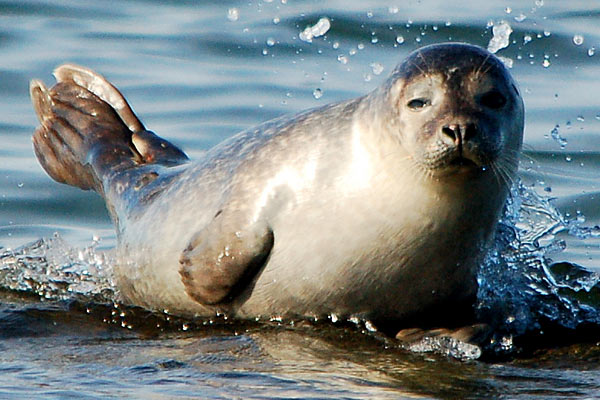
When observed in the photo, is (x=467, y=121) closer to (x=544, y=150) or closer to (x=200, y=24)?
(x=544, y=150)

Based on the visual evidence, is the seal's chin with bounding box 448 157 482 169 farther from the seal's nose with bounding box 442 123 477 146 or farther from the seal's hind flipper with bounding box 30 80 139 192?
the seal's hind flipper with bounding box 30 80 139 192

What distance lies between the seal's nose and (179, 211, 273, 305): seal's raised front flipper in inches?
34.4

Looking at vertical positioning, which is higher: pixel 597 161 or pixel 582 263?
pixel 597 161

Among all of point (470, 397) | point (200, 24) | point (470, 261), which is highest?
point (200, 24)

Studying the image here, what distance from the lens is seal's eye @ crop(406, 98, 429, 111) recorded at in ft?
13.8

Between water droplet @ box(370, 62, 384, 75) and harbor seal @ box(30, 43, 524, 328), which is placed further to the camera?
water droplet @ box(370, 62, 384, 75)

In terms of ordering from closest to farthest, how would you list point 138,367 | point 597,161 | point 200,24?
point 138,367 → point 597,161 → point 200,24

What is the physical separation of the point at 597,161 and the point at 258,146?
3.69 metres

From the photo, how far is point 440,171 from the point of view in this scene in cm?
416

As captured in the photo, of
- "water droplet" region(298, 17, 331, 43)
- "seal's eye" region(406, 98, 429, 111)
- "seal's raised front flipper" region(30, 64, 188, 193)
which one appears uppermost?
"water droplet" region(298, 17, 331, 43)

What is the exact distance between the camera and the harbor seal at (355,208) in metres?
4.20

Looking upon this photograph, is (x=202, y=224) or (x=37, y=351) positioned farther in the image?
(x=202, y=224)

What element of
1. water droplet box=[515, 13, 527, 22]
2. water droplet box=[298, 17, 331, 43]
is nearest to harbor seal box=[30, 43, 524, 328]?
water droplet box=[298, 17, 331, 43]

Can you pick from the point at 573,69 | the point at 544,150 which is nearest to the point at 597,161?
the point at 544,150
